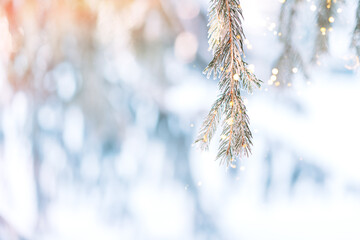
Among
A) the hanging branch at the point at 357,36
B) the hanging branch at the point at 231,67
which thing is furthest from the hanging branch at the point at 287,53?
the hanging branch at the point at 231,67

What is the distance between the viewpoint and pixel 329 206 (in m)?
1.39

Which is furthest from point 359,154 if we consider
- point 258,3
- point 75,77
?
point 75,77

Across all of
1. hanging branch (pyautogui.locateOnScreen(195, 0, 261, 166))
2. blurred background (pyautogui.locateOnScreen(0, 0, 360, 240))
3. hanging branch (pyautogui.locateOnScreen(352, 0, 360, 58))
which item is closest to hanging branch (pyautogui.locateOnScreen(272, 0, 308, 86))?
blurred background (pyautogui.locateOnScreen(0, 0, 360, 240))

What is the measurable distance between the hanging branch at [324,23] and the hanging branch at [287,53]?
0.27 feet

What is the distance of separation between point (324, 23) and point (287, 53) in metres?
0.18

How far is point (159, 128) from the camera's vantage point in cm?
159

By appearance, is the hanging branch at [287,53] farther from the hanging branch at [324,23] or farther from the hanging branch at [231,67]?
the hanging branch at [231,67]

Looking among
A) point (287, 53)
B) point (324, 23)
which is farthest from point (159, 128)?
point (324, 23)

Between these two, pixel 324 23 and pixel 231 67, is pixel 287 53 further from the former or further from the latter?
pixel 231 67

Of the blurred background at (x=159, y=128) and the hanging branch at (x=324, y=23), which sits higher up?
the hanging branch at (x=324, y=23)

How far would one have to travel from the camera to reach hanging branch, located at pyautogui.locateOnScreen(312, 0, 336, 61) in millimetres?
1313

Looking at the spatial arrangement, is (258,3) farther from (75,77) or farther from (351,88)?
(75,77)

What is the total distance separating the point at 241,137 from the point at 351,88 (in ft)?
2.67

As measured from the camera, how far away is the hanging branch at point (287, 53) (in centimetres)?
136
